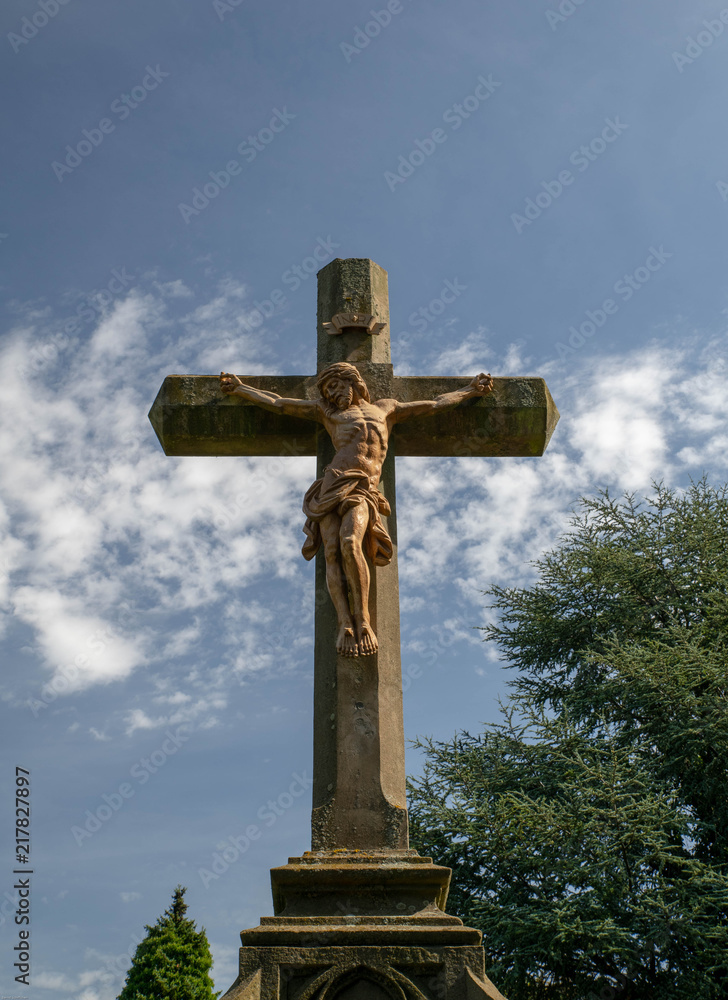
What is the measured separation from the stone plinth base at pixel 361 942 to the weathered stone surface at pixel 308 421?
262cm

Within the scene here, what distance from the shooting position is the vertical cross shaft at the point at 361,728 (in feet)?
14.5

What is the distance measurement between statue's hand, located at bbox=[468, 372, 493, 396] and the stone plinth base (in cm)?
286

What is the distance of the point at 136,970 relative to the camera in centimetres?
1575

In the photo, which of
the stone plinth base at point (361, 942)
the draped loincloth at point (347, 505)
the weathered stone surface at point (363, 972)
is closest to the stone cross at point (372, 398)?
the draped loincloth at point (347, 505)

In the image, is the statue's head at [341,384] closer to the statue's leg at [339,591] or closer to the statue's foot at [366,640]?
the statue's leg at [339,591]

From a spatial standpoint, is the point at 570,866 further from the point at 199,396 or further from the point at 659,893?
the point at 199,396

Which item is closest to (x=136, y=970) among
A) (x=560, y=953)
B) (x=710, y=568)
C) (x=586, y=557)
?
(x=560, y=953)

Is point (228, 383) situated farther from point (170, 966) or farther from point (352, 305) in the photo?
point (170, 966)

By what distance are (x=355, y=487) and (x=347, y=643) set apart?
83cm

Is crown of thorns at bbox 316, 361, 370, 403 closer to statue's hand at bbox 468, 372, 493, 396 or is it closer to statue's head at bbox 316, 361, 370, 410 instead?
statue's head at bbox 316, 361, 370, 410

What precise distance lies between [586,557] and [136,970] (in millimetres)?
10503

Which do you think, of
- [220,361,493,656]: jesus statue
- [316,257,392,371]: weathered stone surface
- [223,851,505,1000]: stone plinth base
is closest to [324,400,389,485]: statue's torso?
[220,361,493,656]: jesus statue

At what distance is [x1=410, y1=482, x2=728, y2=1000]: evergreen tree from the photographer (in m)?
12.5

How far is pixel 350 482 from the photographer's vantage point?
198 inches
